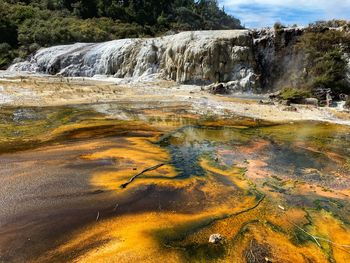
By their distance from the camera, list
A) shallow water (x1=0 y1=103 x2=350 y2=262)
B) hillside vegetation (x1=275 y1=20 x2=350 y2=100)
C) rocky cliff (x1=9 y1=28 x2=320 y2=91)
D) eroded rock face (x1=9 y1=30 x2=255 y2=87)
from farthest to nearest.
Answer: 1. eroded rock face (x1=9 y1=30 x2=255 y2=87)
2. rocky cliff (x1=9 y1=28 x2=320 y2=91)
3. hillside vegetation (x1=275 y1=20 x2=350 y2=100)
4. shallow water (x1=0 y1=103 x2=350 y2=262)

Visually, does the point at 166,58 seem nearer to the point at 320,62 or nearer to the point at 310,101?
the point at 320,62

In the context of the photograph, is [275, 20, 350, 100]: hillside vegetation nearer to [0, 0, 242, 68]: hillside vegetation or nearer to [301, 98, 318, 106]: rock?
[301, 98, 318, 106]: rock

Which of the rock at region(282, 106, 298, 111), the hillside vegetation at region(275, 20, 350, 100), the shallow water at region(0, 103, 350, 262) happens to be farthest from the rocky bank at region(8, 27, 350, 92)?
the shallow water at region(0, 103, 350, 262)

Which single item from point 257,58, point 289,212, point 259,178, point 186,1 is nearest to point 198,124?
point 259,178

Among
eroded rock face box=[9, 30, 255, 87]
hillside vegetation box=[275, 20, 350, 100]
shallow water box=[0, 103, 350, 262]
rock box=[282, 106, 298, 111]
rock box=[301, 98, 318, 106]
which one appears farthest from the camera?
eroded rock face box=[9, 30, 255, 87]

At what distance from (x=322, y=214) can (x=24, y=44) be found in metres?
41.2

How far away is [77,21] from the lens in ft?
161

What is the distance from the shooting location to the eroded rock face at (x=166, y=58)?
1038 inches

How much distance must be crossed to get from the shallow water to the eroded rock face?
14228 millimetres

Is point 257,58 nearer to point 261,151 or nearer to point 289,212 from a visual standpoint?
point 261,151

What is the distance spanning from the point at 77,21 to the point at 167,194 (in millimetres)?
47274

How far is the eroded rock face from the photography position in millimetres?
26375

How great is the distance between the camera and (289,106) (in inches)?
741

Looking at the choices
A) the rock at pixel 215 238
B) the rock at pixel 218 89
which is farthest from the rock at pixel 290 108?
the rock at pixel 215 238
